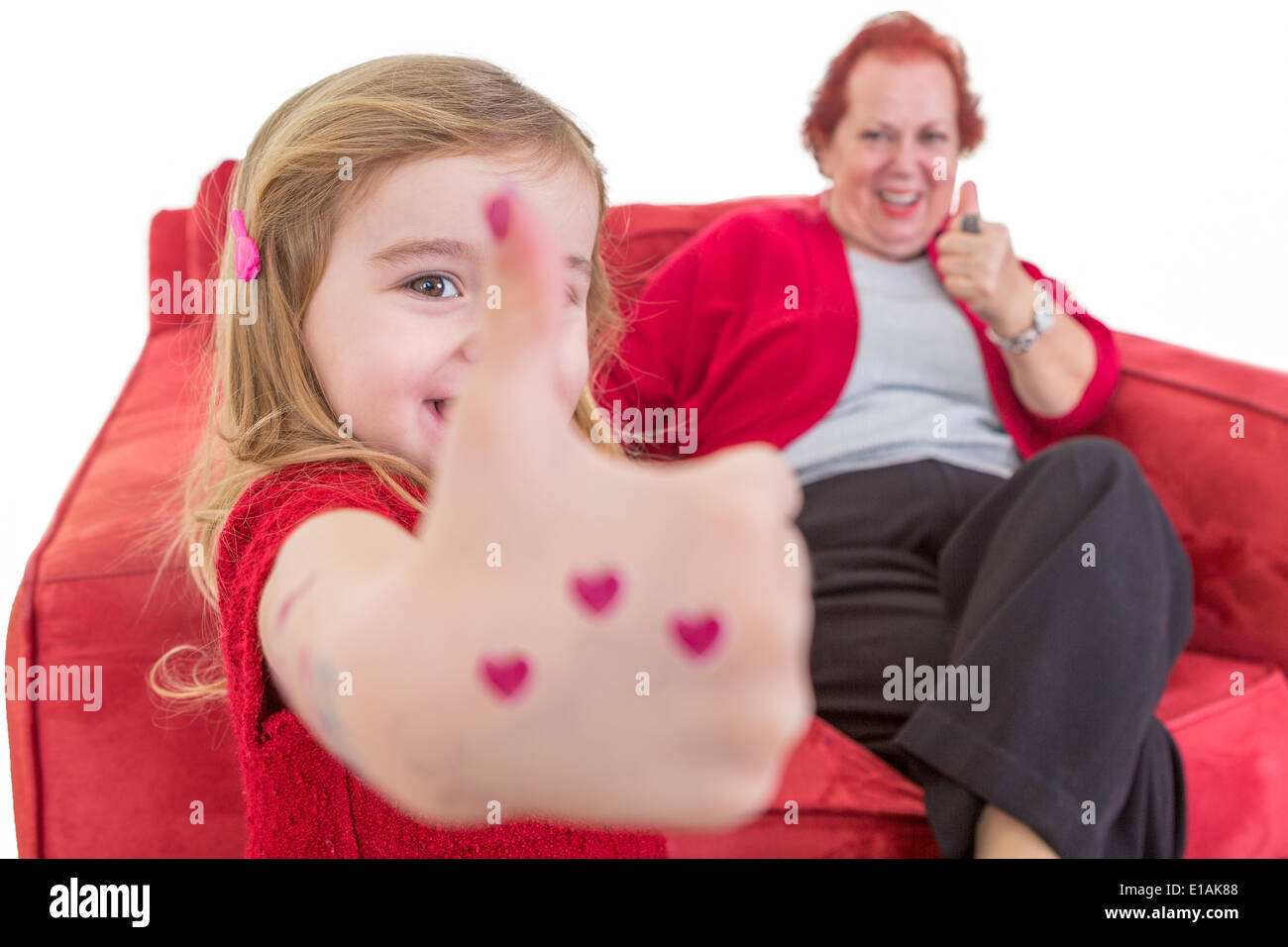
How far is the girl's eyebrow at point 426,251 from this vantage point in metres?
0.58

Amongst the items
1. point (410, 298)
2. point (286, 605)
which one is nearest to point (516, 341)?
point (286, 605)

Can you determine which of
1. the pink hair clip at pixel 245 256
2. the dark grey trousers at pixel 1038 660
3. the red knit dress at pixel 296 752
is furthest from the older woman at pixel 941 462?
the pink hair clip at pixel 245 256

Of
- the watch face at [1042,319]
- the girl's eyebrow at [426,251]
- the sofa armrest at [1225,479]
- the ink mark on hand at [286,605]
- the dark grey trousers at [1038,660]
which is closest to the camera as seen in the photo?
the ink mark on hand at [286,605]

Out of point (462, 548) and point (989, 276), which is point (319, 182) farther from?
point (989, 276)

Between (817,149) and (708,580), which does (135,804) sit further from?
(817,149)

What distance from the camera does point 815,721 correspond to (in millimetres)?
994

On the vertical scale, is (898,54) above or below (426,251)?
above

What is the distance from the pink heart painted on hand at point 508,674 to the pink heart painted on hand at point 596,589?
0.08ft

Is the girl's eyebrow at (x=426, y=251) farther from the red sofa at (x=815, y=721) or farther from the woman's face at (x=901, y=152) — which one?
the woman's face at (x=901, y=152)

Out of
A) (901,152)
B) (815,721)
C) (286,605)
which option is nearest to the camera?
(286,605)

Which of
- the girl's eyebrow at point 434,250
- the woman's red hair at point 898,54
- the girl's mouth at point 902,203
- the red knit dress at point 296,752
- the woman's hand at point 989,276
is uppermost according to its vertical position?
the woman's red hair at point 898,54

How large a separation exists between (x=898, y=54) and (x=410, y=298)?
3.22 feet

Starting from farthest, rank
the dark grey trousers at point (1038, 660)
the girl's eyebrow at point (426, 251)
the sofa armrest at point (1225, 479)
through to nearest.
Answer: the sofa armrest at point (1225, 479) → the dark grey trousers at point (1038, 660) → the girl's eyebrow at point (426, 251)

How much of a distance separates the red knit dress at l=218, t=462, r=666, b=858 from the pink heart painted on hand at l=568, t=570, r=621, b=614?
0.21 meters
